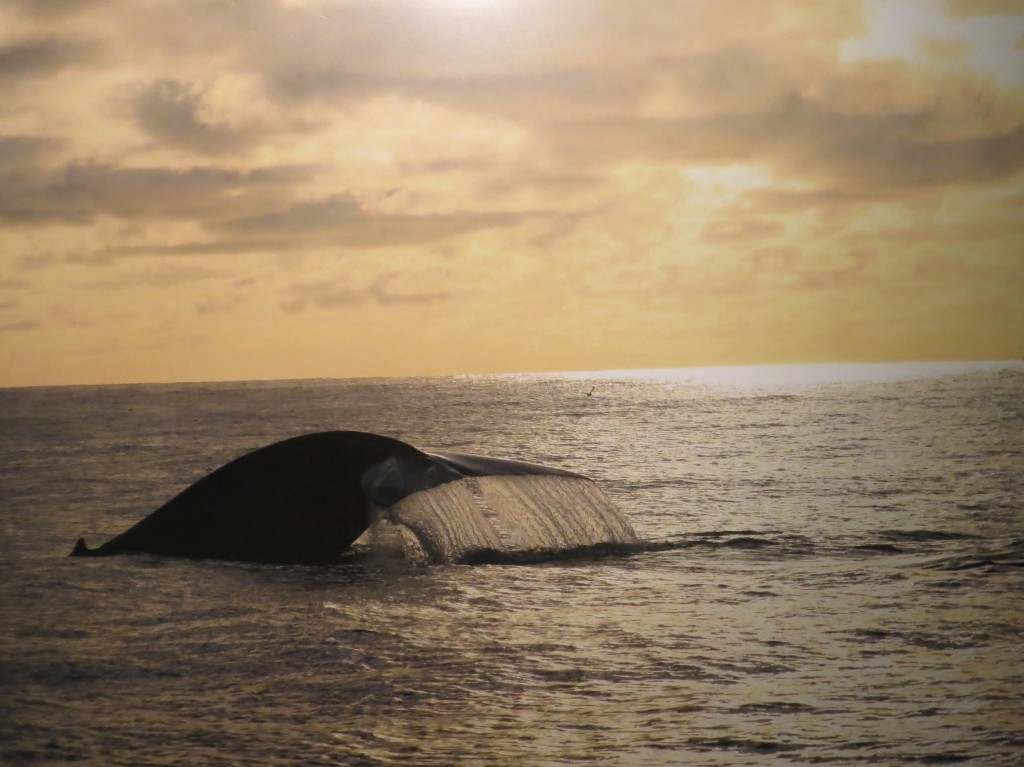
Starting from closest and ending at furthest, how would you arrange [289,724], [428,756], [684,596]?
[428,756]
[289,724]
[684,596]

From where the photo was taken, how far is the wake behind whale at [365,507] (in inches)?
517

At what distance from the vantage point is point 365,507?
14.2 m

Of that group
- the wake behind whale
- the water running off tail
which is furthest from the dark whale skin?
the water running off tail

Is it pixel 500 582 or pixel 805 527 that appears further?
pixel 805 527

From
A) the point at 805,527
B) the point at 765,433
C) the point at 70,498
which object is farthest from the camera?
the point at 765,433

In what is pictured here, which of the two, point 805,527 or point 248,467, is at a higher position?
point 248,467

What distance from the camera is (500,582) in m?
12.8

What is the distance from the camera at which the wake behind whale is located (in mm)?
13125

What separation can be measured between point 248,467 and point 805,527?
1010 cm

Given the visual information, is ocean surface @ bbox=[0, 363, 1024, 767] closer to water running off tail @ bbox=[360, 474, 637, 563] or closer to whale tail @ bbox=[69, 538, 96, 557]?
whale tail @ bbox=[69, 538, 96, 557]

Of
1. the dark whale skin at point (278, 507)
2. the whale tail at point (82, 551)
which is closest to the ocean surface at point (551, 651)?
the whale tail at point (82, 551)

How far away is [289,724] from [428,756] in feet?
4.02

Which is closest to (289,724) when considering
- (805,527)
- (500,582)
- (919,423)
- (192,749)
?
(192,749)

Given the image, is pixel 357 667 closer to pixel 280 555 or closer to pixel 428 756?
pixel 428 756
